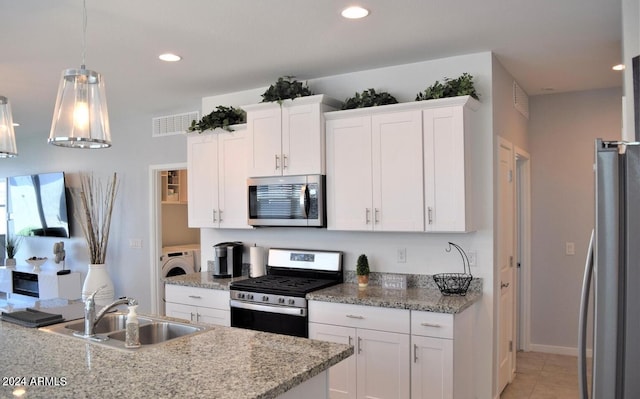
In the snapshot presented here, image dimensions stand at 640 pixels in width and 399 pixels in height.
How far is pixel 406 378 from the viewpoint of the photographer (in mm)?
3223

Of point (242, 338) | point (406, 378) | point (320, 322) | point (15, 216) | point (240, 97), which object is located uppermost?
point (240, 97)

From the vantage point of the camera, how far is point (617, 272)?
1.37 m

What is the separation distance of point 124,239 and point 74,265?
4.13 ft

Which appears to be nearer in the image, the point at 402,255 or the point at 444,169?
the point at 444,169

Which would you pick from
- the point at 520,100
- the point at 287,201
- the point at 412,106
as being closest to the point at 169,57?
the point at 287,201

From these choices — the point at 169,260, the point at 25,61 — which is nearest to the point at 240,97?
the point at 25,61

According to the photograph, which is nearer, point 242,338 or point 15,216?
point 242,338

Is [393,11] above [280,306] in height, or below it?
above

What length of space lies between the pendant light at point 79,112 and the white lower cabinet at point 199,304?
218cm

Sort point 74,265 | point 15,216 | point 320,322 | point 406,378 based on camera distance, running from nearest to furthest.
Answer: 1. point 406,378
2. point 320,322
3. point 74,265
4. point 15,216

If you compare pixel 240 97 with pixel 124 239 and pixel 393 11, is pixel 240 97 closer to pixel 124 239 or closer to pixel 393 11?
pixel 393 11

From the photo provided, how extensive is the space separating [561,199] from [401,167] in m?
2.27

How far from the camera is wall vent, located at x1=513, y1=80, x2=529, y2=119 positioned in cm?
436

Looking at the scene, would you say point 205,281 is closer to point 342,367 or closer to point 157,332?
point 342,367
